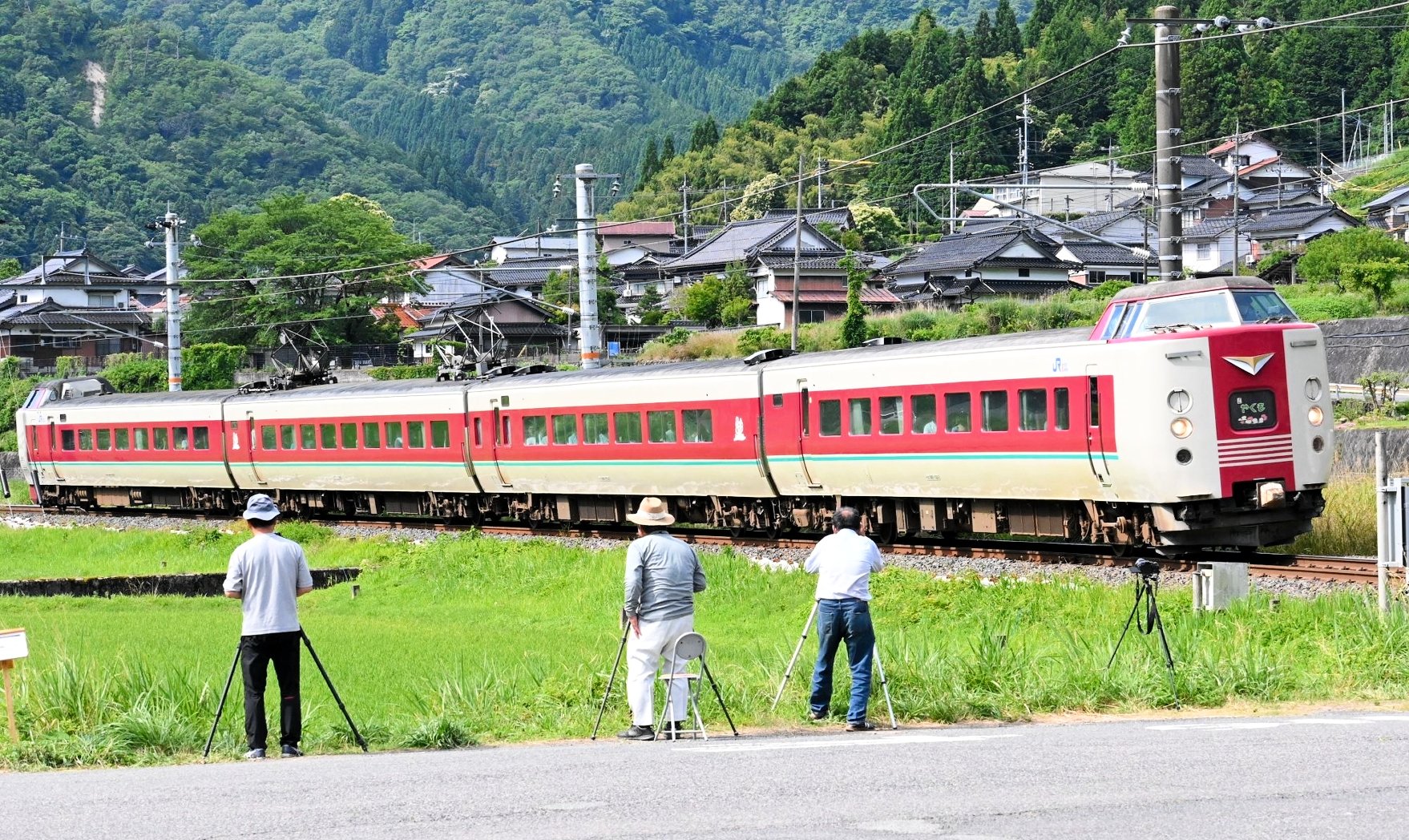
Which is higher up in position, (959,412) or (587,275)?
(587,275)

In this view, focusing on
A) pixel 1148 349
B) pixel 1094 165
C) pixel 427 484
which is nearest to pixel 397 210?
pixel 1094 165

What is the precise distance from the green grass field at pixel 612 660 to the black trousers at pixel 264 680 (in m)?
0.34

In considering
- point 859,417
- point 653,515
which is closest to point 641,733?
point 653,515

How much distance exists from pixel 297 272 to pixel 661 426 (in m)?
44.2

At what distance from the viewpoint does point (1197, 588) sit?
1598 cm

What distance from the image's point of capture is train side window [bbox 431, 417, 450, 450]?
3141cm

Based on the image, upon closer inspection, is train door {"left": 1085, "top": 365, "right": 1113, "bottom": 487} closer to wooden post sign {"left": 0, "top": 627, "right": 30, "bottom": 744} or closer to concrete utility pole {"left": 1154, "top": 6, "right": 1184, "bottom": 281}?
concrete utility pole {"left": 1154, "top": 6, "right": 1184, "bottom": 281}

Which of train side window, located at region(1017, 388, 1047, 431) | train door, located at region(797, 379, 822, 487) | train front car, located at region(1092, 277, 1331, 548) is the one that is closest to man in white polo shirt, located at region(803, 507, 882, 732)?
train front car, located at region(1092, 277, 1331, 548)

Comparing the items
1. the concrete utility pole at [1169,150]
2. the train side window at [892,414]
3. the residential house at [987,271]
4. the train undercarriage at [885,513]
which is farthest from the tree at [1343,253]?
the concrete utility pole at [1169,150]

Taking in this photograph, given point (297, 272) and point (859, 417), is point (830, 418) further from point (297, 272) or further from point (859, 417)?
point (297, 272)

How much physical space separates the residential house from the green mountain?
65.9 meters

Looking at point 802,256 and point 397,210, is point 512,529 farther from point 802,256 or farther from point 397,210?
point 397,210

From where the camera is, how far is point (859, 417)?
2306cm

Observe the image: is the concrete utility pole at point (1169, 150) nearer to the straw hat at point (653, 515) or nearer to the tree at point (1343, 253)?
the straw hat at point (653, 515)
